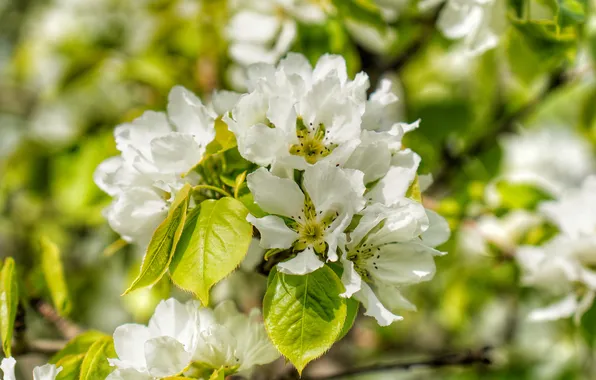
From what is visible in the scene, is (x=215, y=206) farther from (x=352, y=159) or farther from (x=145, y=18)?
(x=145, y=18)

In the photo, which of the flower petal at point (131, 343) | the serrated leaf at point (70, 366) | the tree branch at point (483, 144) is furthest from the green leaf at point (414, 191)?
the tree branch at point (483, 144)

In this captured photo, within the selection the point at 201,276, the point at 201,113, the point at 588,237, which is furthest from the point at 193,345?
the point at 588,237

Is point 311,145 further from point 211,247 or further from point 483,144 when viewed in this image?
point 483,144

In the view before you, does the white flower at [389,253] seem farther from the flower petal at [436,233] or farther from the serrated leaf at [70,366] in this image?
the serrated leaf at [70,366]

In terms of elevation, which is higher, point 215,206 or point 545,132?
point 215,206

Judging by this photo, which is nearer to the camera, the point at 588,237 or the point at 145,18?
the point at 588,237

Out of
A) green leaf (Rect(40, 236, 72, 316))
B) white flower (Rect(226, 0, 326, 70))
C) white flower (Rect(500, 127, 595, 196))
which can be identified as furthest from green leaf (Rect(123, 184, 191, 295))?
white flower (Rect(500, 127, 595, 196))

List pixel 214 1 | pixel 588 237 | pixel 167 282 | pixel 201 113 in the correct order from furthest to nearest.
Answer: pixel 214 1 < pixel 588 237 < pixel 167 282 < pixel 201 113
